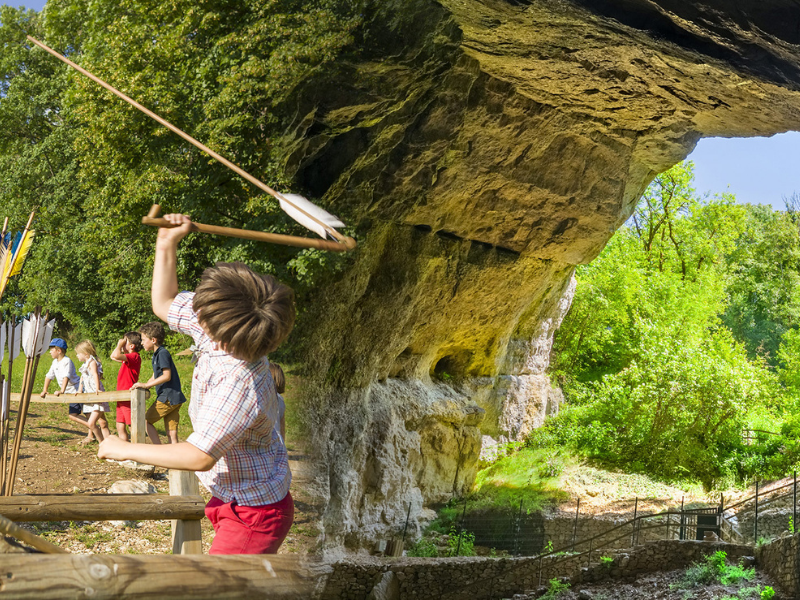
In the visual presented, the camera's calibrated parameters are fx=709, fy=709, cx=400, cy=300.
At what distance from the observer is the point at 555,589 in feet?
22.6

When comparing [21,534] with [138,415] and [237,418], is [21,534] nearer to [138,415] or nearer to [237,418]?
[237,418]

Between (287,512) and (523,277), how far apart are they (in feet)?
21.0

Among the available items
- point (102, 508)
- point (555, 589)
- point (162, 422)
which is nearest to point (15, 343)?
point (102, 508)

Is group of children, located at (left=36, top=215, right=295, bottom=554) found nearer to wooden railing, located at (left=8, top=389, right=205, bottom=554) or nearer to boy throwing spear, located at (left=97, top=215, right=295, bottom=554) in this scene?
boy throwing spear, located at (left=97, top=215, right=295, bottom=554)

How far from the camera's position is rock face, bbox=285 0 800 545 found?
13.9 feet

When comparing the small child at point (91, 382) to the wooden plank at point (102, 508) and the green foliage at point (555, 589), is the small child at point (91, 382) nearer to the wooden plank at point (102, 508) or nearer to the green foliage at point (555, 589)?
the wooden plank at point (102, 508)

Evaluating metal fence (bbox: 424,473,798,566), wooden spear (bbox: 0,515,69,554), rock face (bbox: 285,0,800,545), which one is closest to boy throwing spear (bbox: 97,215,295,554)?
wooden spear (bbox: 0,515,69,554)

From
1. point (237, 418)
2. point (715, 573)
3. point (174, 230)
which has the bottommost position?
point (715, 573)

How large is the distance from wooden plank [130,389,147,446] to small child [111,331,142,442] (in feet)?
0.64

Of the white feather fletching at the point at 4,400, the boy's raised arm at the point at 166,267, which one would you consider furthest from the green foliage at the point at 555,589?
the boy's raised arm at the point at 166,267

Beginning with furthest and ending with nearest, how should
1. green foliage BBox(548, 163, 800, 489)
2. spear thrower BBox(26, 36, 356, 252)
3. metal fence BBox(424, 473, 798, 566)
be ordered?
green foliage BBox(548, 163, 800, 489) < metal fence BBox(424, 473, 798, 566) < spear thrower BBox(26, 36, 356, 252)

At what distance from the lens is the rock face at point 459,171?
4.22 meters

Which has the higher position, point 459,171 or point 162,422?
point 459,171

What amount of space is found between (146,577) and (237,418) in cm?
22
